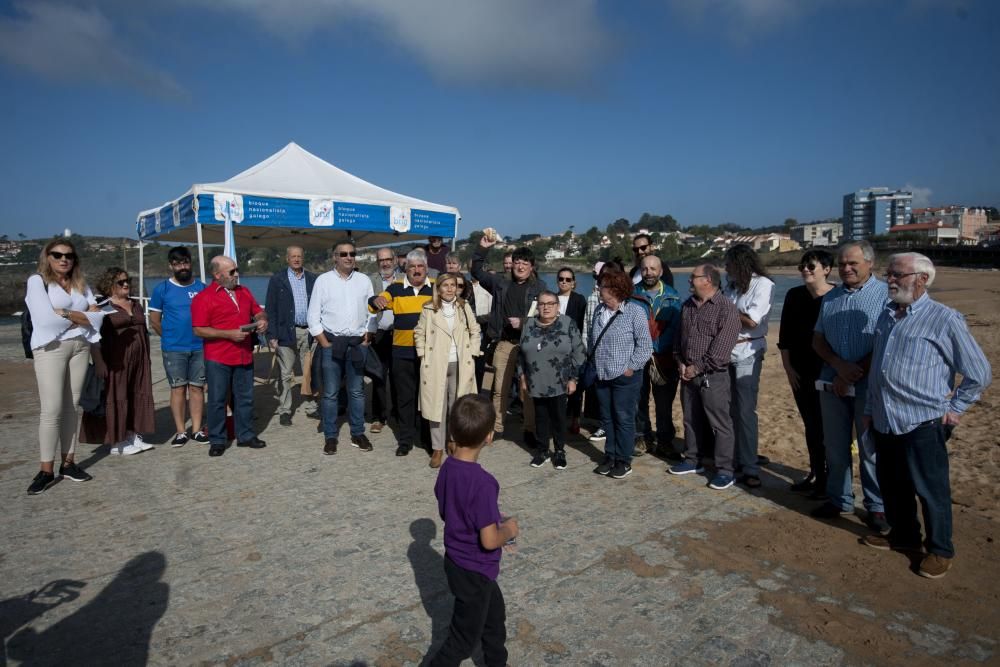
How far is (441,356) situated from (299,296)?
2644 mm

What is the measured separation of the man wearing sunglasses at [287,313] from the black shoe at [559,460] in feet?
10.6

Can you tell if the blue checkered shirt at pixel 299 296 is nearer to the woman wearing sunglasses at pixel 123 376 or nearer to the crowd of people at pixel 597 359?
the crowd of people at pixel 597 359

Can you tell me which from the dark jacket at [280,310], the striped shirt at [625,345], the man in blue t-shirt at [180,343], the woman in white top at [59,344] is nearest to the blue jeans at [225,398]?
the man in blue t-shirt at [180,343]

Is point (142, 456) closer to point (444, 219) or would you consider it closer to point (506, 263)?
point (506, 263)

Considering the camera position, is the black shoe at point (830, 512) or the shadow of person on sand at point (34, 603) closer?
the shadow of person on sand at point (34, 603)

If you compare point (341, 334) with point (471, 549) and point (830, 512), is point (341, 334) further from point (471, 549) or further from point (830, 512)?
point (830, 512)

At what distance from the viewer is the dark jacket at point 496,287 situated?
6.09 meters

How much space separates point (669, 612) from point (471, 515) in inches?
52.3

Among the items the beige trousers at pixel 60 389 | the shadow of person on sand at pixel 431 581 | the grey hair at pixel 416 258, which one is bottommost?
the shadow of person on sand at pixel 431 581

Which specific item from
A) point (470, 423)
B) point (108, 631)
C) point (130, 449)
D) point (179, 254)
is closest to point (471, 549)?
point (470, 423)

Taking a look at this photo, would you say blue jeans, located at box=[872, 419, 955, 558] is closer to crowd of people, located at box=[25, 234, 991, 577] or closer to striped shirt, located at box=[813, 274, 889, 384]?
crowd of people, located at box=[25, 234, 991, 577]

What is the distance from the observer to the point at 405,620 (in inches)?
114

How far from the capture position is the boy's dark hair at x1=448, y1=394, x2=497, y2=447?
7.97 ft

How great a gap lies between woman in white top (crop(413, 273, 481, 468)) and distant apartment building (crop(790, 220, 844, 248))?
154752mm
